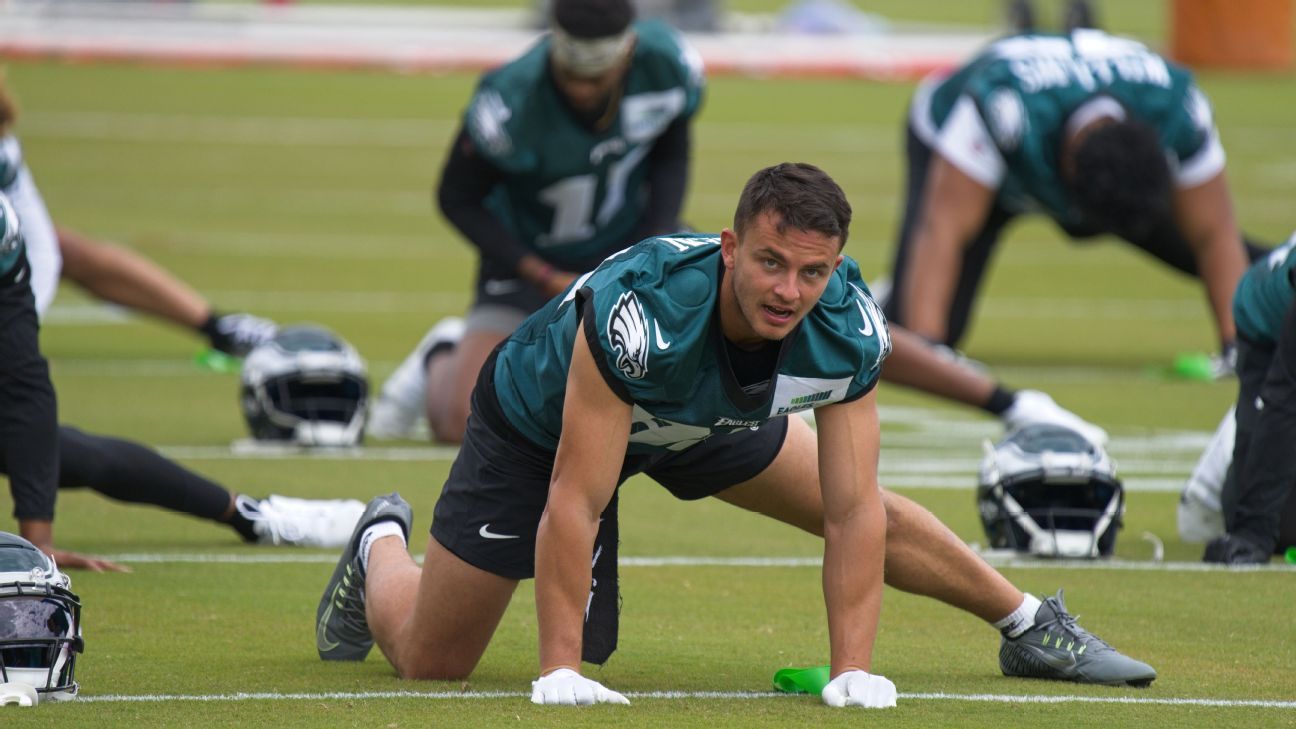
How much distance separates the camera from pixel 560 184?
367 inches

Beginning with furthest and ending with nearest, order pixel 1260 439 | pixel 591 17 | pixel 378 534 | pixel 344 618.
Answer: pixel 591 17, pixel 1260 439, pixel 378 534, pixel 344 618

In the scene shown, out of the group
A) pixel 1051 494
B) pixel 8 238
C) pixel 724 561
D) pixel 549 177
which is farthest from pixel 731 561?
pixel 549 177

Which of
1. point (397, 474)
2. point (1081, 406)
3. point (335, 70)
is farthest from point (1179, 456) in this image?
point (335, 70)

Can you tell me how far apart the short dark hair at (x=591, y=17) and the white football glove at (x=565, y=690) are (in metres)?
4.29

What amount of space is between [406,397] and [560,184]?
118 cm

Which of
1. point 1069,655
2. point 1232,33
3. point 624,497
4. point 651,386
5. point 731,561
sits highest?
point 651,386

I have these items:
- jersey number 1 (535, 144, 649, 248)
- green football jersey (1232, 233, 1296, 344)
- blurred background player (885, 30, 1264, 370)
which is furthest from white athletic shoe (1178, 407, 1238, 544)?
jersey number 1 (535, 144, 649, 248)

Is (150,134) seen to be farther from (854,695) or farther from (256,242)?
(854,695)

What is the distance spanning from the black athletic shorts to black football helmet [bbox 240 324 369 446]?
3854 millimetres

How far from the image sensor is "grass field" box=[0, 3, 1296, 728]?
504cm

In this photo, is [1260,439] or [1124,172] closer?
[1260,439]

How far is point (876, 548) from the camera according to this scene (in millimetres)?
4777

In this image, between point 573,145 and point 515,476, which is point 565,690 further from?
point 573,145

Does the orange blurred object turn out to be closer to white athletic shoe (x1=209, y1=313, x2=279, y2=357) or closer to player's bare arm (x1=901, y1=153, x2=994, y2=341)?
player's bare arm (x1=901, y1=153, x2=994, y2=341)
